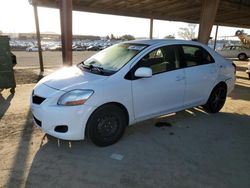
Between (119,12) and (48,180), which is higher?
(119,12)

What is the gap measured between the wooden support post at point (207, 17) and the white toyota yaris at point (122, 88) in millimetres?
4147

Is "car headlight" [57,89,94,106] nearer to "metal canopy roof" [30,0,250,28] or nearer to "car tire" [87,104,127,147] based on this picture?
"car tire" [87,104,127,147]

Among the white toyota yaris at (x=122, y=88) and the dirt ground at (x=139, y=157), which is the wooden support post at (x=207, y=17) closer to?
the white toyota yaris at (x=122, y=88)

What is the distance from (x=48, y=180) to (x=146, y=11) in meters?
12.1

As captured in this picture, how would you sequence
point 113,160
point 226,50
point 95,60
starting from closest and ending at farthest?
point 113,160, point 95,60, point 226,50

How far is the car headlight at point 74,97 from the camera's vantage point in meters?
3.24

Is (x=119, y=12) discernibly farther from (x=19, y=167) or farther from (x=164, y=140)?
(x=19, y=167)

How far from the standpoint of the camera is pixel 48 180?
2828 millimetres

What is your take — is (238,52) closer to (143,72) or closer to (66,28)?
(66,28)

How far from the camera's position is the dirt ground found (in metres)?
2.87

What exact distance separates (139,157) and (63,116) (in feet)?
3.93

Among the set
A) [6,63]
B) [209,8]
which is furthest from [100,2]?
[6,63]

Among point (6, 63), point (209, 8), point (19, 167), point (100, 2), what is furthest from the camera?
point (100, 2)

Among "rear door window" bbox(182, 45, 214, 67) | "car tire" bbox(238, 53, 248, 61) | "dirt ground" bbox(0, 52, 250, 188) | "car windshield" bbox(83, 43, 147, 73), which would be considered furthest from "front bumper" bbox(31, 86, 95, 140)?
"car tire" bbox(238, 53, 248, 61)
